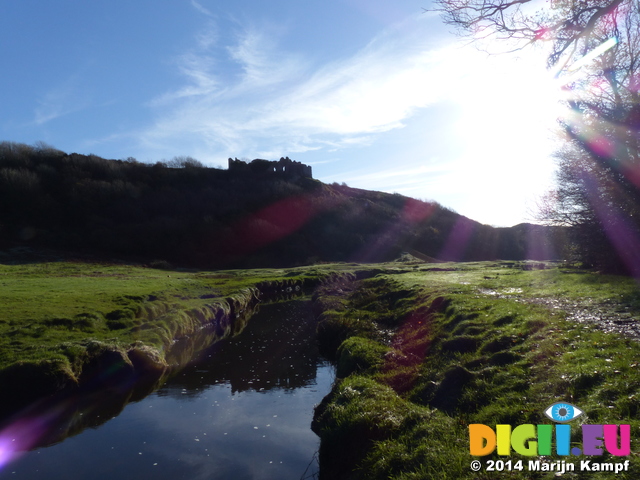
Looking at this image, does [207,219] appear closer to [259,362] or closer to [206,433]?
[259,362]

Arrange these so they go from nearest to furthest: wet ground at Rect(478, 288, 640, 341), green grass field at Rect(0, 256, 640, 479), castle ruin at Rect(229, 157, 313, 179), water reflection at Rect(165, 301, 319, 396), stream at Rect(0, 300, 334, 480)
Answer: green grass field at Rect(0, 256, 640, 479) < stream at Rect(0, 300, 334, 480) < wet ground at Rect(478, 288, 640, 341) < water reflection at Rect(165, 301, 319, 396) < castle ruin at Rect(229, 157, 313, 179)

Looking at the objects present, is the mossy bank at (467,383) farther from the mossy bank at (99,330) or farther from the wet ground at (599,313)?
the mossy bank at (99,330)

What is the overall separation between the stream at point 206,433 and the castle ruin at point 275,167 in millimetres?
121393

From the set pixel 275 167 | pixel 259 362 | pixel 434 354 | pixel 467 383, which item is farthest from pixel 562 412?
pixel 275 167

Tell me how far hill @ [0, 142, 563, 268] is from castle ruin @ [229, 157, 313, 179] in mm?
4418

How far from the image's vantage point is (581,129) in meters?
27.4

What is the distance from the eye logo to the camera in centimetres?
750

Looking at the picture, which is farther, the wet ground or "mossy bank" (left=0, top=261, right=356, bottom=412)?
"mossy bank" (left=0, top=261, right=356, bottom=412)

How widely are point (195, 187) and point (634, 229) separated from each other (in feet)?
350

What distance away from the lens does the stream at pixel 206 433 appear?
1055cm

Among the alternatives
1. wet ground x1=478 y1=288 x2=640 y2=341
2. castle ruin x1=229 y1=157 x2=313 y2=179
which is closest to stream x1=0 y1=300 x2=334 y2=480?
wet ground x1=478 y1=288 x2=640 y2=341

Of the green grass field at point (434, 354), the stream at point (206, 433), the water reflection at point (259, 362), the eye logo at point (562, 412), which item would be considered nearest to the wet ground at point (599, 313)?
the green grass field at point (434, 354)

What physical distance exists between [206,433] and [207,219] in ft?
298

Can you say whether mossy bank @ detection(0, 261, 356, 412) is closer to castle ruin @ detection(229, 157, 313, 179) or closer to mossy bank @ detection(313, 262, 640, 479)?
mossy bank @ detection(313, 262, 640, 479)
